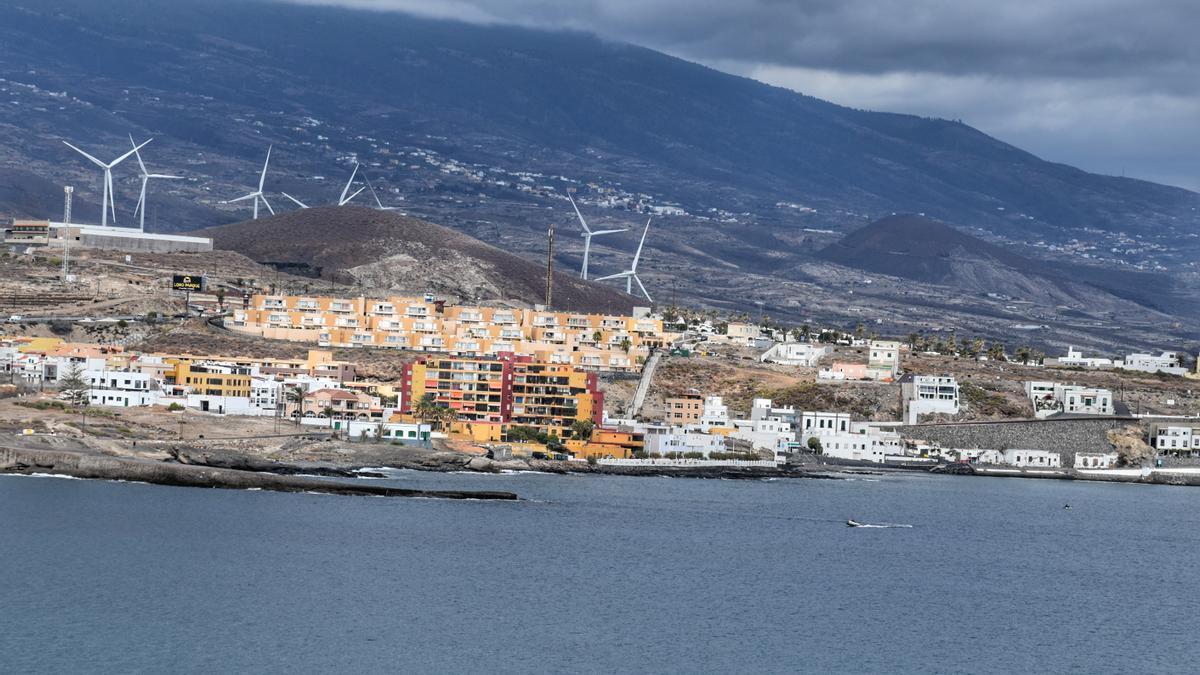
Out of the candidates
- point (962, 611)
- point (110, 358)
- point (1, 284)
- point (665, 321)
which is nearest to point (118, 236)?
point (1, 284)

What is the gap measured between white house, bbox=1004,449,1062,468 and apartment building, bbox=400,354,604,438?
2250cm

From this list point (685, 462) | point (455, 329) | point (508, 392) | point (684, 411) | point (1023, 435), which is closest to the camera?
point (685, 462)

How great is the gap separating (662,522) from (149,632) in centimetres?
2733

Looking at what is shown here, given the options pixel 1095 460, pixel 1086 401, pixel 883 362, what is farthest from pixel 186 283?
pixel 1095 460

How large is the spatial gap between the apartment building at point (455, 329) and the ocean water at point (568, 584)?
1323 inches

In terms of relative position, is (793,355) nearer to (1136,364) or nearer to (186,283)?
(1136,364)

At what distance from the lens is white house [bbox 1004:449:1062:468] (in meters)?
100

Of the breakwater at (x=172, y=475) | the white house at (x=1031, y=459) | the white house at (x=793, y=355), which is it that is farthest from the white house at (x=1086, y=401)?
the breakwater at (x=172, y=475)

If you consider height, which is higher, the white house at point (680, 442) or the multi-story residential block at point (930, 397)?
the multi-story residential block at point (930, 397)

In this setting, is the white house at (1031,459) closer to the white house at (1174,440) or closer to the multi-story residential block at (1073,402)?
the multi-story residential block at (1073,402)

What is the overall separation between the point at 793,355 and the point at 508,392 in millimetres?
32250

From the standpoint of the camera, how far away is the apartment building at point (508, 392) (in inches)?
3548

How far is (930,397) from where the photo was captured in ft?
342

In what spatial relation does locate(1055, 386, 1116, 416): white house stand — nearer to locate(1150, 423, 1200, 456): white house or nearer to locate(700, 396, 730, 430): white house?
locate(1150, 423, 1200, 456): white house
